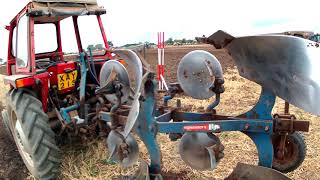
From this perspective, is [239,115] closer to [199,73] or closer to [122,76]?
[199,73]

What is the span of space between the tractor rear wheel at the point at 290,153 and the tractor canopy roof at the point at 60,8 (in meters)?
2.87

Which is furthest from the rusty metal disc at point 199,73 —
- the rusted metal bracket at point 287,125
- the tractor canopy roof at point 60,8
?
the tractor canopy roof at point 60,8

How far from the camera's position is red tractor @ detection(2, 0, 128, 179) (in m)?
4.19

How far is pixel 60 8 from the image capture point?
477cm

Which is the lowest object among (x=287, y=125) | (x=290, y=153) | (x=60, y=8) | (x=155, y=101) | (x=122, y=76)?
(x=290, y=153)

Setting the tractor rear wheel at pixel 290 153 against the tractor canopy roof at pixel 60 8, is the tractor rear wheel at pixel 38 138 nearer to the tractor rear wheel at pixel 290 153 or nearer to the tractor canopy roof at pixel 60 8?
the tractor canopy roof at pixel 60 8

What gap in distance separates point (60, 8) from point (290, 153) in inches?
122

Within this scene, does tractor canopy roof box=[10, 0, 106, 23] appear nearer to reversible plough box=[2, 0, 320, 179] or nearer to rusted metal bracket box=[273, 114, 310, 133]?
reversible plough box=[2, 0, 320, 179]

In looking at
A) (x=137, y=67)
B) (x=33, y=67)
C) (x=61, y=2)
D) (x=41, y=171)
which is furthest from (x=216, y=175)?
(x=61, y=2)

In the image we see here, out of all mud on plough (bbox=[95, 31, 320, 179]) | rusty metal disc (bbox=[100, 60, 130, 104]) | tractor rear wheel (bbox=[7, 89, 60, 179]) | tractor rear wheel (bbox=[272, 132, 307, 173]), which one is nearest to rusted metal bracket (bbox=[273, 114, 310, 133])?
mud on plough (bbox=[95, 31, 320, 179])

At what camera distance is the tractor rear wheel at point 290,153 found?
140 inches

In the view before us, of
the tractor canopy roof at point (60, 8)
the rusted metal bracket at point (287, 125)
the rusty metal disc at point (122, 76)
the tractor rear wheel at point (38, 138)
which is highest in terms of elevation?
the tractor canopy roof at point (60, 8)

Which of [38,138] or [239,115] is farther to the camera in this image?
[38,138]

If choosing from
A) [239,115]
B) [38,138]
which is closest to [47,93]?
[38,138]
